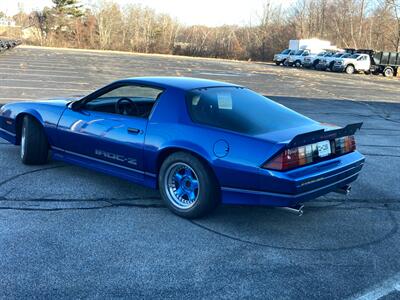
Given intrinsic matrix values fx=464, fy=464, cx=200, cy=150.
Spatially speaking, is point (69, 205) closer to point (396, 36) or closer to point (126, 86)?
point (126, 86)

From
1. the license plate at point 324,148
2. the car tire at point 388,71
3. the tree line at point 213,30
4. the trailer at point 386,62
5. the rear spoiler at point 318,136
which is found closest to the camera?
the rear spoiler at point 318,136

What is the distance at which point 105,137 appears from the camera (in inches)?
193

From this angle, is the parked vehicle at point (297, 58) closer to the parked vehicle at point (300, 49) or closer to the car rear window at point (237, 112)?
the parked vehicle at point (300, 49)

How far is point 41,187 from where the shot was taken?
5.04m

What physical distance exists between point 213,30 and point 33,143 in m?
70.8

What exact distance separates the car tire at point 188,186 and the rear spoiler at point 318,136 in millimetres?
807

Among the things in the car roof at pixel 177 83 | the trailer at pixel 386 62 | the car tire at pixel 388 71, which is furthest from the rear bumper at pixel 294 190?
the car tire at pixel 388 71

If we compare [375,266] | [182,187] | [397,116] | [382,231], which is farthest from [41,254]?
[397,116]

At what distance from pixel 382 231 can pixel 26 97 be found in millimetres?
10991

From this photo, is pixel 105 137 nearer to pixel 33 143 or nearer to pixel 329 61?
pixel 33 143

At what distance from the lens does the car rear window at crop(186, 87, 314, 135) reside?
171 inches

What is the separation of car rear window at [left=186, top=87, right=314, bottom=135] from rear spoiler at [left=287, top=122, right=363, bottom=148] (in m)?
0.36

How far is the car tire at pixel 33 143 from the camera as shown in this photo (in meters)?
5.63

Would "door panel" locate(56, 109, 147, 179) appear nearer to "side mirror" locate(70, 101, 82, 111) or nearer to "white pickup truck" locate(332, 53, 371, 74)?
"side mirror" locate(70, 101, 82, 111)
